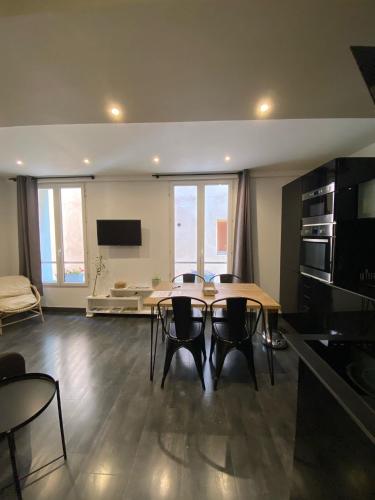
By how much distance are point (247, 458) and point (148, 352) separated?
5.17ft

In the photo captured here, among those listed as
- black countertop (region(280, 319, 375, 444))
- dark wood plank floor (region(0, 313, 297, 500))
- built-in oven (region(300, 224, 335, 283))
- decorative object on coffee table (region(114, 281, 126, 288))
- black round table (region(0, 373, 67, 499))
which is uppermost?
built-in oven (region(300, 224, 335, 283))

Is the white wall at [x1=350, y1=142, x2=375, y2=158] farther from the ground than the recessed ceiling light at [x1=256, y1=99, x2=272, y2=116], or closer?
farther from the ground

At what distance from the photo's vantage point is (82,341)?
2.97 meters

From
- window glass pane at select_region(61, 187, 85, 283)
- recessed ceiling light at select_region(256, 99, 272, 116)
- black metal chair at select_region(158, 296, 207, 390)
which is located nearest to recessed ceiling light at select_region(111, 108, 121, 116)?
recessed ceiling light at select_region(256, 99, 272, 116)

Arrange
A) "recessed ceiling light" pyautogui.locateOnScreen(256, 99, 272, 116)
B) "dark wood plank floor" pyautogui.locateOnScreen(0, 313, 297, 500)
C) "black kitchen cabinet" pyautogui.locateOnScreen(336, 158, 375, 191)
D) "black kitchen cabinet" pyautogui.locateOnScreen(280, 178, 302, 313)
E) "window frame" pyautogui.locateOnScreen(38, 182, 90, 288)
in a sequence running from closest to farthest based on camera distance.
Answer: "dark wood plank floor" pyautogui.locateOnScreen(0, 313, 297, 500)
"recessed ceiling light" pyautogui.locateOnScreen(256, 99, 272, 116)
"black kitchen cabinet" pyautogui.locateOnScreen(336, 158, 375, 191)
"black kitchen cabinet" pyautogui.locateOnScreen(280, 178, 302, 313)
"window frame" pyautogui.locateOnScreen(38, 182, 90, 288)

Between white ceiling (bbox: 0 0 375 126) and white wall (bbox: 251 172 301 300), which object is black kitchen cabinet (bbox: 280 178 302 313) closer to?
white wall (bbox: 251 172 301 300)

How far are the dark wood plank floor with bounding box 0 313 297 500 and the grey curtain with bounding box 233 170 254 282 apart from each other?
152 centimetres

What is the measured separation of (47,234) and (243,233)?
3888mm

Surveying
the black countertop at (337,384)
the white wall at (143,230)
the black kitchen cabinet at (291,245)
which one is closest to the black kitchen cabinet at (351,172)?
the black kitchen cabinet at (291,245)

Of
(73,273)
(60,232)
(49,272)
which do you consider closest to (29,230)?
(60,232)

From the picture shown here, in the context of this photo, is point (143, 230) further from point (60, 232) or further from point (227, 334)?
point (227, 334)

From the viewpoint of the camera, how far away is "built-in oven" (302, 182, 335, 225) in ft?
6.97

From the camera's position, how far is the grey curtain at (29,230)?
13.0ft

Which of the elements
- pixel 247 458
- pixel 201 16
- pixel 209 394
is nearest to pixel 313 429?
pixel 247 458
